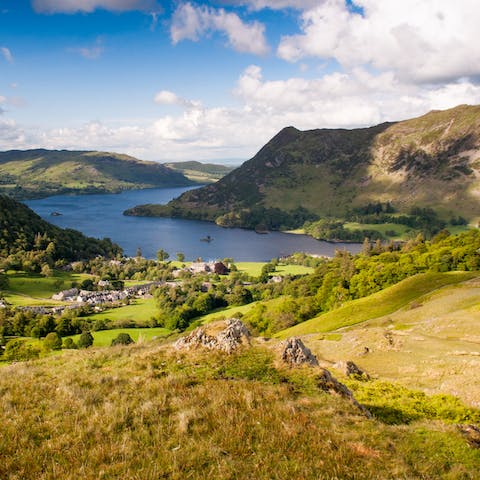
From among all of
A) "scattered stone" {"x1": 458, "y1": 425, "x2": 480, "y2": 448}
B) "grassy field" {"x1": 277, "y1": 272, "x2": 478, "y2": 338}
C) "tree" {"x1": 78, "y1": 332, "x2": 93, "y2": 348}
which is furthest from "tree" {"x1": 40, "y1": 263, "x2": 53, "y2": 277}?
"scattered stone" {"x1": 458, "y1": 425, "x2": 480, "y2": 448}

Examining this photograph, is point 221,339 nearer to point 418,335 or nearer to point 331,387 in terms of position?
point 331,387

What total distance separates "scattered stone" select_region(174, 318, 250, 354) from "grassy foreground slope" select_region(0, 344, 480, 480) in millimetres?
2071

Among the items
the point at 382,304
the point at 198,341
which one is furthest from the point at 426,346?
the point at 382,304

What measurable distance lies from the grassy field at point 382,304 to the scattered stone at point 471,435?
45549mm

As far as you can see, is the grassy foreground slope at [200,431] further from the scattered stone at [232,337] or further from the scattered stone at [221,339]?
the scattered stone at [221,339]

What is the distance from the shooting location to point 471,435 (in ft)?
51.9

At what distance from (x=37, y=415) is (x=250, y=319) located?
8580 cm

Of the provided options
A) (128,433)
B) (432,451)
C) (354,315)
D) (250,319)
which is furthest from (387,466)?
(250,319)

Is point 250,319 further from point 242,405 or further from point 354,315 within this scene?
point 242,405

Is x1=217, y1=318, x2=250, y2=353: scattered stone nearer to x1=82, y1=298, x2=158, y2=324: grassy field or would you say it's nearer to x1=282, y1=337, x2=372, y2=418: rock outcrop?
x1=282, y1=337, x2=372, y2=418: rock outcrop

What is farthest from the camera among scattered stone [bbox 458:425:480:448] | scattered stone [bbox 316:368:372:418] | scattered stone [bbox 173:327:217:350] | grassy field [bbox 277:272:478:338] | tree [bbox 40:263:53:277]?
tree [bbox 40:263:53:277]

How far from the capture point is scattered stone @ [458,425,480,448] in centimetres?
1507

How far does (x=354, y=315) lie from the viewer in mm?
66250

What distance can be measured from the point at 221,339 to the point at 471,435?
Result: 11717mm
